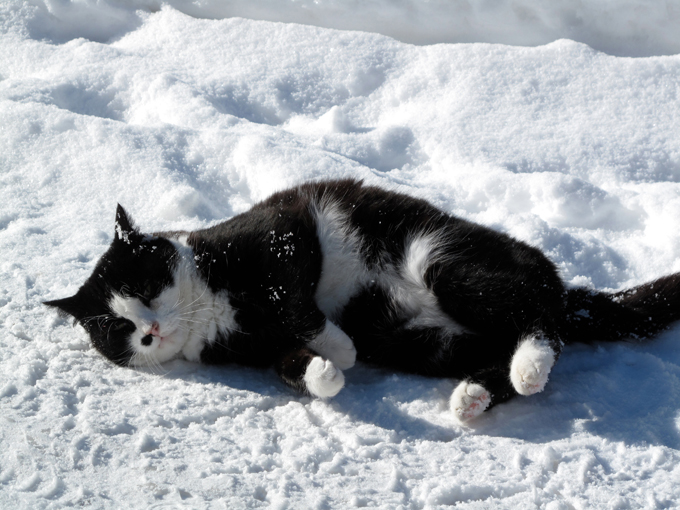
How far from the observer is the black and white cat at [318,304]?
2.06 meters

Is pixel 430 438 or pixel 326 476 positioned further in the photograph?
pixel 430 438

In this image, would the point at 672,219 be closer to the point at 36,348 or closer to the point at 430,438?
the point at 430,438

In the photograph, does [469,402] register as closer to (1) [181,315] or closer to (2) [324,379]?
(2) [324,379]

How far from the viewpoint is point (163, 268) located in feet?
Result: 7.06

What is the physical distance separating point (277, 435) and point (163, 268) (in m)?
0.84

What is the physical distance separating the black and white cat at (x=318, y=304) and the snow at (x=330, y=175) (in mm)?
100

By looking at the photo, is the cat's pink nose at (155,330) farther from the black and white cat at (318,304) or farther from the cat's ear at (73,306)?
the cat's ear at (73,306)

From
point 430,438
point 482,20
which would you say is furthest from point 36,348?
point 482,20

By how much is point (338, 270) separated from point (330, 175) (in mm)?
872

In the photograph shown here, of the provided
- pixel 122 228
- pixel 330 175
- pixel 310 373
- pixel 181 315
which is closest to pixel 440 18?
pixel 330 175

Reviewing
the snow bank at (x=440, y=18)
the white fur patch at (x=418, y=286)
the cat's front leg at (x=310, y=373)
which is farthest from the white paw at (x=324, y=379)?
the snow bank at (x=440, y=18)

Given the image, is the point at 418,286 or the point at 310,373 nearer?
the point at 310,373

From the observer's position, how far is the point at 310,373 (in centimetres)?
188

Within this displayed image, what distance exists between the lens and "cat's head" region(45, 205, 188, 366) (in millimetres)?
2090
